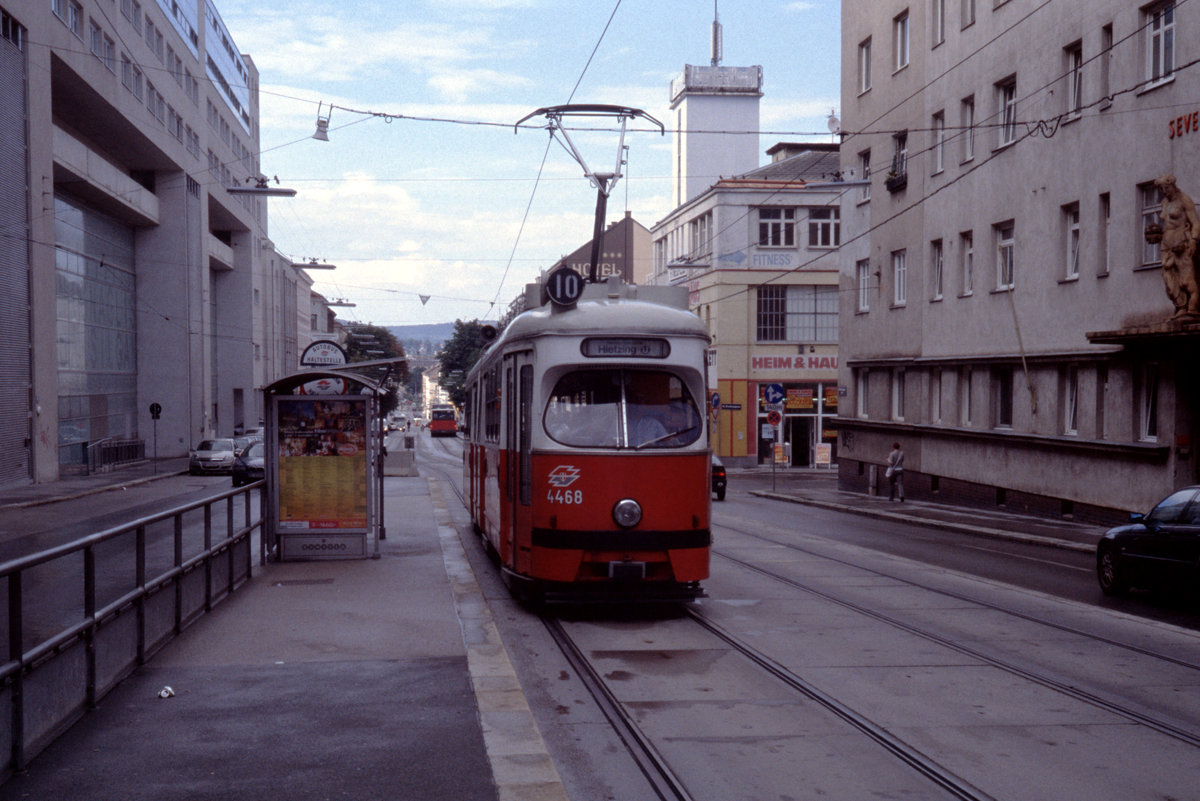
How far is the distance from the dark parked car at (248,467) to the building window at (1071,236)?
2206cm

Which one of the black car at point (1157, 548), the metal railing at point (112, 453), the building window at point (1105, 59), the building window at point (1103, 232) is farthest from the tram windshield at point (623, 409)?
the metal railing at point (112, 453)

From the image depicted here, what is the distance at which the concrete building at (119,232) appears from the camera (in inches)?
1380

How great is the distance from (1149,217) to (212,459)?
33.3m

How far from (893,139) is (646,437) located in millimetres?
26701

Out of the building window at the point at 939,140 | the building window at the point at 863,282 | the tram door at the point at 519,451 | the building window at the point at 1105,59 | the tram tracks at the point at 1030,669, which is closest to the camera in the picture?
the tram tracks at the point at 1030,669

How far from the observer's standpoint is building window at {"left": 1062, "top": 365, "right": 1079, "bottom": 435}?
25625 millimetres

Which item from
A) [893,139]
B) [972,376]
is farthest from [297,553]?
[893,139]

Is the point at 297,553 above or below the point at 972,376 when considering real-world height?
below

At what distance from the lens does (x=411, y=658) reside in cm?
912

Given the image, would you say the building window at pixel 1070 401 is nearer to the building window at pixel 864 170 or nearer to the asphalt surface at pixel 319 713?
the building window at pixel 864 170

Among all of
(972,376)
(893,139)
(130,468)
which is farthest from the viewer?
(130,468)

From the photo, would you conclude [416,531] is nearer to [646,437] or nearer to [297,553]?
[297,553]

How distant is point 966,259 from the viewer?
3102cm

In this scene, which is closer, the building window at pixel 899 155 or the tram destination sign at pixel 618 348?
the tram destination sign at pixel 618 348
